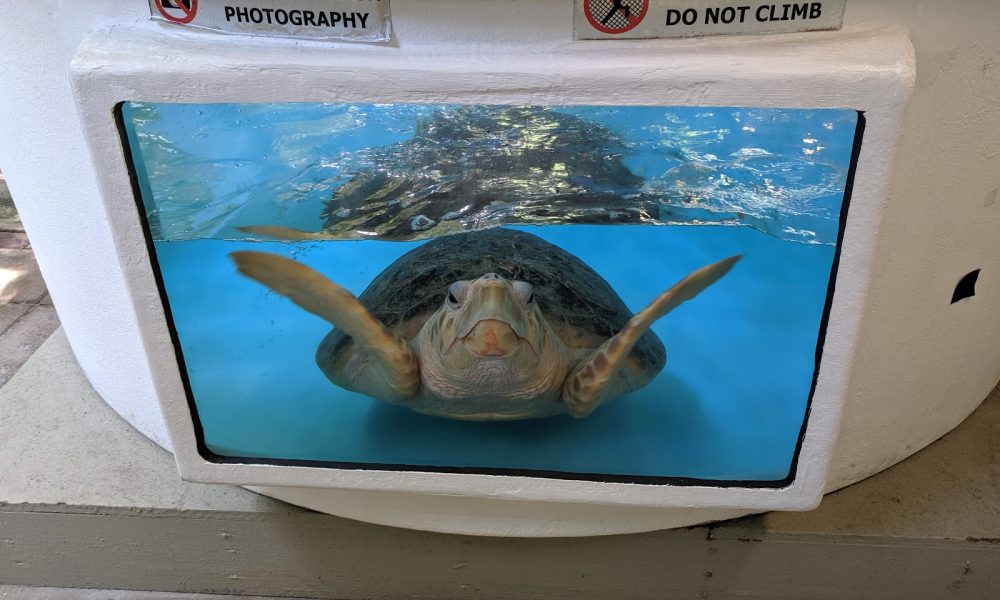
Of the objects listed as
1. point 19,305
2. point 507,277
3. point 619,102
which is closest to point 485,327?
point 507,277

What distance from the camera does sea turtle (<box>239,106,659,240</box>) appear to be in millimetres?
1153

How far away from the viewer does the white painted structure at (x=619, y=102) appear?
35.3 inches

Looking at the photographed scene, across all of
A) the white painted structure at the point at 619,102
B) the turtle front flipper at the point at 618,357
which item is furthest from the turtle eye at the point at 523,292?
the white painted structure at the point at 619,102

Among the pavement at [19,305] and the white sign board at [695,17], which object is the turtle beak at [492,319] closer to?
the white sign board at [695,17]

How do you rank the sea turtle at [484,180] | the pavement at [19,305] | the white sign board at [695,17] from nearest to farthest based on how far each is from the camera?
the white sign board at [695,17] → the sea turtle at [484,180] → the pavement at [19,305]

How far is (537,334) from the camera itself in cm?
116

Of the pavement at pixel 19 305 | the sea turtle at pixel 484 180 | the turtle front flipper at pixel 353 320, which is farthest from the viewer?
the pavement at pixel 19 305

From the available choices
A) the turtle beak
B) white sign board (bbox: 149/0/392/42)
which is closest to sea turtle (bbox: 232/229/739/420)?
the turtle beak

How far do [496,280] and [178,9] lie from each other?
53 cm

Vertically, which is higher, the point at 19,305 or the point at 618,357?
the point at 618,357

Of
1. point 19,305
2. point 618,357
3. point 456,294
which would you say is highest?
point 456,294

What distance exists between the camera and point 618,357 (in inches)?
45.8

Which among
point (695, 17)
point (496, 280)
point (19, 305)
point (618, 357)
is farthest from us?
point (19, 305)

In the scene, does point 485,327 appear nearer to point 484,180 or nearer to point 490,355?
point 490,355
